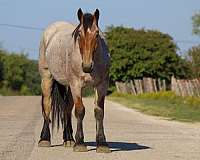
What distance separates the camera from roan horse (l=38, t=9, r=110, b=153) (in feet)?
36.6

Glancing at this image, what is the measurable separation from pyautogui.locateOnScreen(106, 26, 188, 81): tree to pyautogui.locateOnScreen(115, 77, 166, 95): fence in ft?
12.5

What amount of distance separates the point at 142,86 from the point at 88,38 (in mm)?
50165

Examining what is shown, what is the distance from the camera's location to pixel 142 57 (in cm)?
7288

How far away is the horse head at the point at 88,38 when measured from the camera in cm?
1102

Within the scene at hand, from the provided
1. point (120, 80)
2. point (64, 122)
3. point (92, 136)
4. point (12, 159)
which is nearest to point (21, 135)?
point (92, 136)

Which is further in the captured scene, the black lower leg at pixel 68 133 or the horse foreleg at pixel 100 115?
the black lower leg at pixel 68 133

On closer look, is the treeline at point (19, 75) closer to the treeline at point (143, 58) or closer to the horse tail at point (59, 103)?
the treeline at point (143, 58)

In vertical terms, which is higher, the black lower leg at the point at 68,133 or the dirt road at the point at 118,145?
the black lower leg at the point at 68,133

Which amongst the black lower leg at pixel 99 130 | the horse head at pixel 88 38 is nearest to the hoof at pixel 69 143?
the black lower leg at pixel 99 130

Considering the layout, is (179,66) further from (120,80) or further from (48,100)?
(48,100)

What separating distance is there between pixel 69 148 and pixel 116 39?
63502mm

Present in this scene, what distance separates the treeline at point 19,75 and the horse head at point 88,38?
96.6m

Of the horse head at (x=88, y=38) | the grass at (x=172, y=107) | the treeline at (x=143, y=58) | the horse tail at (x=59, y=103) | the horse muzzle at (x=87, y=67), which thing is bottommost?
the grass at (x=172, y=107)

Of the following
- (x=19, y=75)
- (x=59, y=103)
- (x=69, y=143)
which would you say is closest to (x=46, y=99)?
(x=59, y=103)
